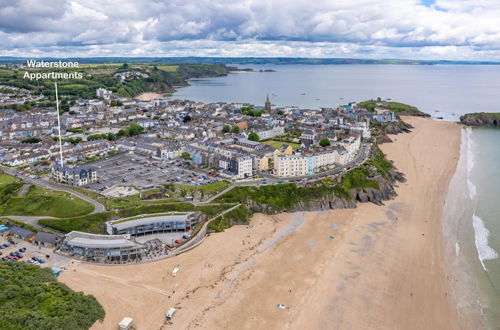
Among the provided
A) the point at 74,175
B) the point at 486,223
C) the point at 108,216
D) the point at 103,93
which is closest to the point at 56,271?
the point at 108,216

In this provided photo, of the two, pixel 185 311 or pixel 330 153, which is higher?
pixel 330 153

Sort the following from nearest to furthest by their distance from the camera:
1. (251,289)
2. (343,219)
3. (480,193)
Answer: (251,289) < (343,219) < (480,193)

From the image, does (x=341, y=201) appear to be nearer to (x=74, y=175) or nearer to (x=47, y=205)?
(x=74, y=175)

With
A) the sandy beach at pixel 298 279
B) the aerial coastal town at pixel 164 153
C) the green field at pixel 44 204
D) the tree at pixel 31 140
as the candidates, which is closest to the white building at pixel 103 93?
the aerial coastal town at pixel 164 153

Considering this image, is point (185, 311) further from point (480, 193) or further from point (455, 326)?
point (480, 193)

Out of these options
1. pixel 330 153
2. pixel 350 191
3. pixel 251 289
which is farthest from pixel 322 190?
pixel 251 289

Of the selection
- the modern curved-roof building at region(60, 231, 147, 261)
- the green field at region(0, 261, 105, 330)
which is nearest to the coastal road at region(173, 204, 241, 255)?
the modern curved-roof building at region(60, 231, 147, 261)

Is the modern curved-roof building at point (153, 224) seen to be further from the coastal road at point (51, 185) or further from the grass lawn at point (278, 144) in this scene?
the grass lawn at point (278, 144)
